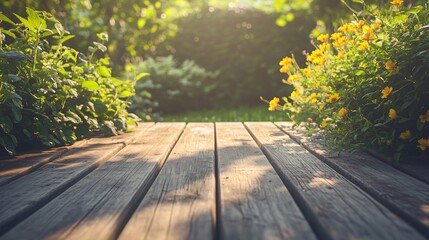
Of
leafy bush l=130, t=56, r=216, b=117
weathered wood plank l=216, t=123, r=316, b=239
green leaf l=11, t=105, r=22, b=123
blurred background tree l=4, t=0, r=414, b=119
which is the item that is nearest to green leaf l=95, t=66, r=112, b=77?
green leaf l=11, t=105, r=22, b=123

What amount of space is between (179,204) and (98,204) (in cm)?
23

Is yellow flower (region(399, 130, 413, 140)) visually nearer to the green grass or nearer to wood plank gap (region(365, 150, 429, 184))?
wood plank gap (region(365, 150, 429, 184))

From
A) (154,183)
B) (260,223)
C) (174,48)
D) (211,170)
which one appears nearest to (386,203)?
(260,223)

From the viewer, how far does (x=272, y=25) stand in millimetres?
8625

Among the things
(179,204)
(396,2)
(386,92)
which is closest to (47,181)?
(179,204)

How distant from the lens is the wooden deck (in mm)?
→ 833

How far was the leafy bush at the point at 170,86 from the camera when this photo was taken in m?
6.44

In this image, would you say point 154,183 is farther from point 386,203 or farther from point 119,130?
point 119,130

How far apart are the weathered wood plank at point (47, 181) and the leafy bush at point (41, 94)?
22cm

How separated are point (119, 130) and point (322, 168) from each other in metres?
1.59

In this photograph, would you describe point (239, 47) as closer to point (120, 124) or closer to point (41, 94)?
point (120, 124)

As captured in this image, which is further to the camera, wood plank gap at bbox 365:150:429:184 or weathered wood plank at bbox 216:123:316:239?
wood plank gap at bbox 365:150:429:184

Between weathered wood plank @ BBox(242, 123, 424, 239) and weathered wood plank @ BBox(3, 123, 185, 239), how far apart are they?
1.61 ft

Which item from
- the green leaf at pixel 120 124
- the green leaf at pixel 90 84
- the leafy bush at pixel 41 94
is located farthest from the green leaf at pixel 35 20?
the green leaf at pixel 120 124
